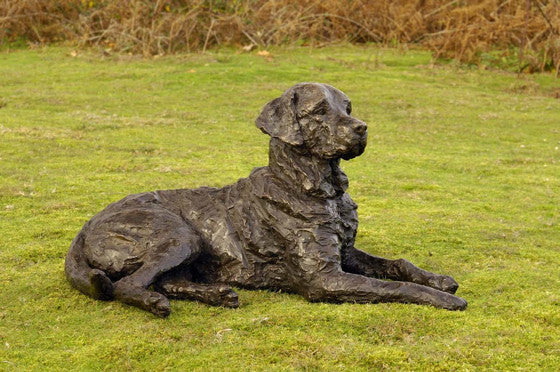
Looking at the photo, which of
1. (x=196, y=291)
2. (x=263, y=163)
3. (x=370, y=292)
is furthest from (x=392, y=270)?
(x=263, y=163)

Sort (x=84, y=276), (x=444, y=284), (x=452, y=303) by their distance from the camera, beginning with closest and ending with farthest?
1. (x=452, y=303)
2. (x=84, y=276)
3. (x=444, y=284)

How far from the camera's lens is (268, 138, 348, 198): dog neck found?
23.5 feet

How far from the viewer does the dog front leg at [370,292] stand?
6777mm

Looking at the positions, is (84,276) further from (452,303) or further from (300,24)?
(300,24)

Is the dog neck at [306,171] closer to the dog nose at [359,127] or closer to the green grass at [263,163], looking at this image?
the dog nose at [359,127]

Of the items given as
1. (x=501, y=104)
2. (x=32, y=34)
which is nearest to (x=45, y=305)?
(x=501, y=104)

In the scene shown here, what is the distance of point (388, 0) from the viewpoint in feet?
85.4

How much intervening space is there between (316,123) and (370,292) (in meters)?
1.57

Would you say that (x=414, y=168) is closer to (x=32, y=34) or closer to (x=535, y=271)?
(x=535, y=271)

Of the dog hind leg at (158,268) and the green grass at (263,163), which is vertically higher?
the dog hind leg at (158,268)

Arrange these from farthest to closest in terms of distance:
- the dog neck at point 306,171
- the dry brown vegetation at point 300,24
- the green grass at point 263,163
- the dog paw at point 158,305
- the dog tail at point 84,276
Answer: the dry brown vegetation at point 300,24
the dog neck at point 306,171
the dog tail at point 84,276
the dog paw at point 158,305
the green grass at point 263,163

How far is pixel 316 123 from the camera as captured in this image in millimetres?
7008

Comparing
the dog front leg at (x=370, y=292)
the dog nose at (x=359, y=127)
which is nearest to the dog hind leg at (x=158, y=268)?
the dog front leg at (x=370, y=292)

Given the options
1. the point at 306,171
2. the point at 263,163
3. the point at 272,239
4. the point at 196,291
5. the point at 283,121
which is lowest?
the point at 263,163
